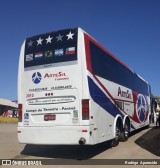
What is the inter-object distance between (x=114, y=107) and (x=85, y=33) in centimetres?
352

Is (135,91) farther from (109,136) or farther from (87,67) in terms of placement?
(87,67)

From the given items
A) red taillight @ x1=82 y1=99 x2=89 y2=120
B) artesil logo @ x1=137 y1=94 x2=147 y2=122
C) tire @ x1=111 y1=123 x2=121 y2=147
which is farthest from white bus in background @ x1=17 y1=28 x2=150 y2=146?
artesil logo @ x1=137 y1=94 x2=147 y2=122

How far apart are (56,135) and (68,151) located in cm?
219

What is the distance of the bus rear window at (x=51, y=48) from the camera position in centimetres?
1028

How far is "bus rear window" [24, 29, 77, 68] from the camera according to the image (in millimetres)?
10281

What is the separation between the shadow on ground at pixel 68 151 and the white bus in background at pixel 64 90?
2.77 feet

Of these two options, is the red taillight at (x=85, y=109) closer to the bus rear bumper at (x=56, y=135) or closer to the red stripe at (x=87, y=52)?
the bus rear bumper at (x=56, y=135)

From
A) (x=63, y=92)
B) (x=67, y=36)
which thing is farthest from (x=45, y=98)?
(x=67, y=36)

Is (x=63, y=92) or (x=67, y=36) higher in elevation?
(x=67, y=36)

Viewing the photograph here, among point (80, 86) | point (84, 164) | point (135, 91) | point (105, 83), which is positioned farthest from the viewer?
point (135, 91)

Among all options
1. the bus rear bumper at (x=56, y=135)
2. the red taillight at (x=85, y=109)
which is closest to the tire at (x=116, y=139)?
the bus rear bumper at (x=56, y=135)

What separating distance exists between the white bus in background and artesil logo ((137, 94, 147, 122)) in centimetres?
648

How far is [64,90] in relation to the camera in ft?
33.3

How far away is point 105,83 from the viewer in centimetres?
1141
